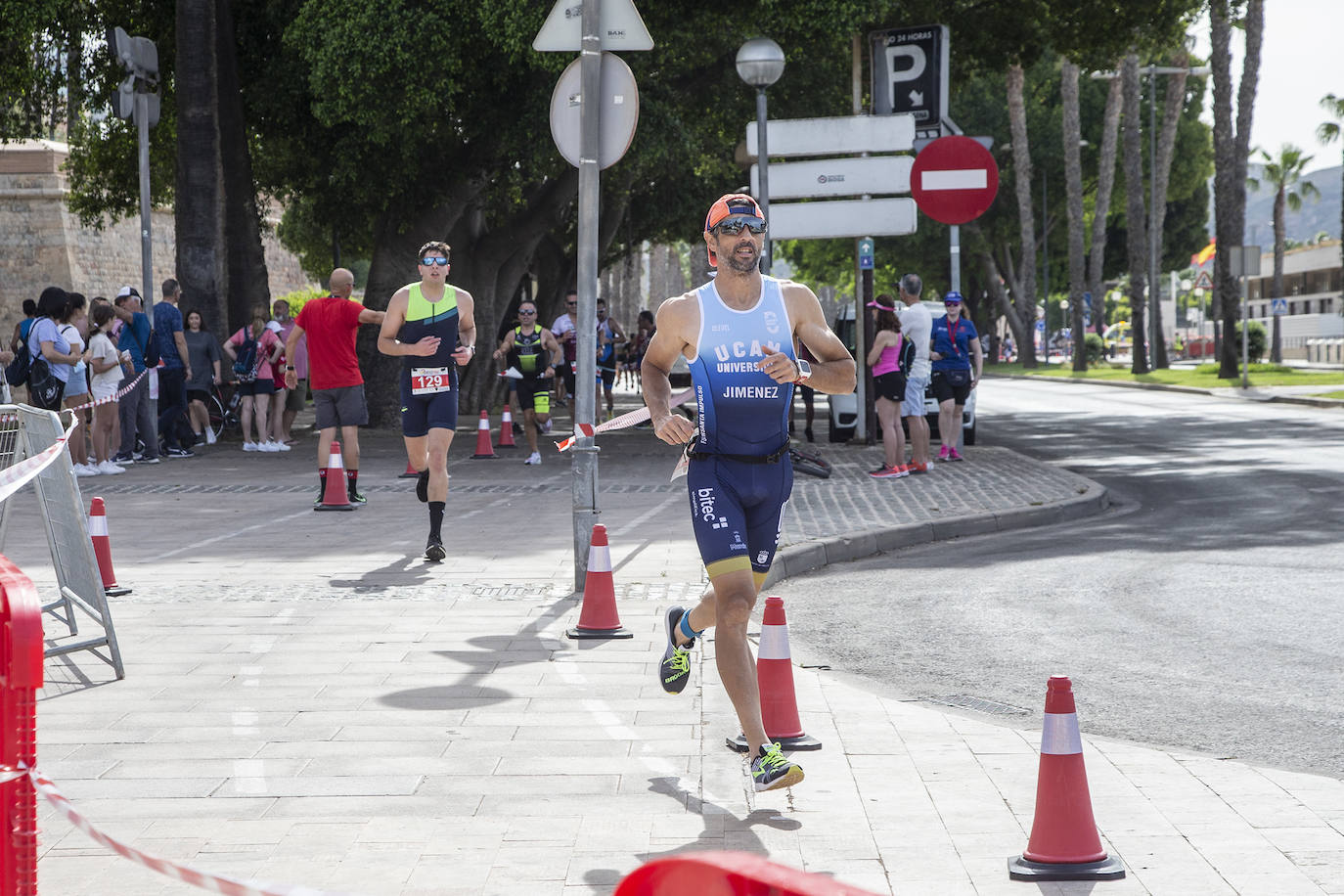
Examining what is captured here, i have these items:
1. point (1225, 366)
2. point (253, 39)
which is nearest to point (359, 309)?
point (253, 39)

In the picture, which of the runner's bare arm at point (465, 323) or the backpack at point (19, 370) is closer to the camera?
the runner's bare arm at point (465, 323)

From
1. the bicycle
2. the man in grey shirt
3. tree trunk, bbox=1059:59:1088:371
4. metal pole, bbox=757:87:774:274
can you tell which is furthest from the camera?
tree trunk, bbox=1059:59:1088:371

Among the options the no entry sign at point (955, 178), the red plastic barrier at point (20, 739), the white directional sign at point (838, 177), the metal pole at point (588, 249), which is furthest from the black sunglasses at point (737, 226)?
the white directional sign at point (838, 177)

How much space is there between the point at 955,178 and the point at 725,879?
15.2 meters

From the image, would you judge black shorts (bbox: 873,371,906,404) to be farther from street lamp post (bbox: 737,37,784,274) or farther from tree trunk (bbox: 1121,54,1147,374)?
tree trunk (bbox: 1121,54,1147,374)

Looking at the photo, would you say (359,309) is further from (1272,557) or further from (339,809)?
(339,809)

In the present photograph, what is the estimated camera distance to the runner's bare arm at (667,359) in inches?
211

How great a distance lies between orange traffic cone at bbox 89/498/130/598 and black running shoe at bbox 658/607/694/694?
370 cm

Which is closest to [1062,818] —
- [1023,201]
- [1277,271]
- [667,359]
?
[667,359]

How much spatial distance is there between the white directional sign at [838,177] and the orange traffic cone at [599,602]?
1029 centimetres

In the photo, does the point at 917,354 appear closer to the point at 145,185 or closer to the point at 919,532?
the point at 919,532

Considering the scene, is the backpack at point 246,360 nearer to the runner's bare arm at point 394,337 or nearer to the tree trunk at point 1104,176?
the runner's bare arm at point 394,337

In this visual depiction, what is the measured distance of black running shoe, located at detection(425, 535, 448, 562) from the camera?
10305mm

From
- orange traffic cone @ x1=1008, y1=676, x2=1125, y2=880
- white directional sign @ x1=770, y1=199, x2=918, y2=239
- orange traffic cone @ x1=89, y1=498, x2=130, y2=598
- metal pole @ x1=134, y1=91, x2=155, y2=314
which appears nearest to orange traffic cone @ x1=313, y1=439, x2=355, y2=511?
orange traffic cone @ x1=89, y1=498, x2=130, y2=598
